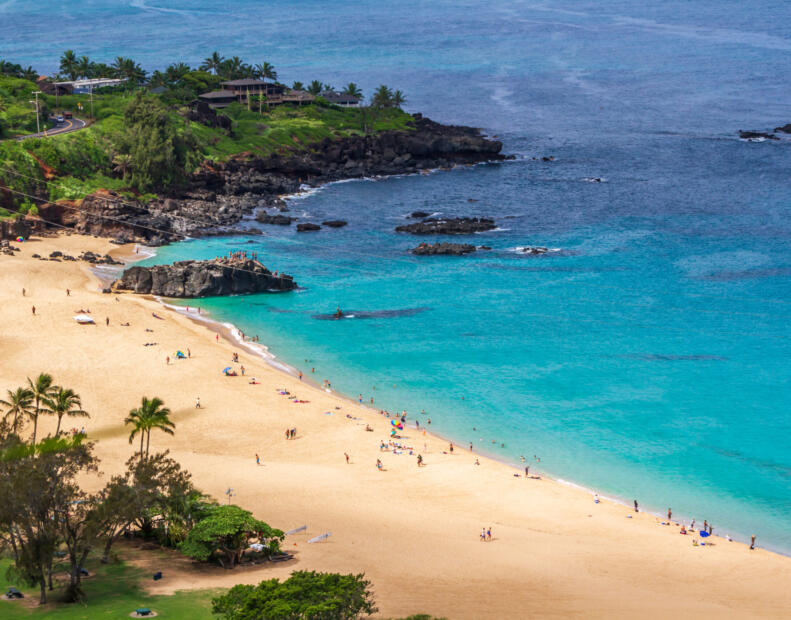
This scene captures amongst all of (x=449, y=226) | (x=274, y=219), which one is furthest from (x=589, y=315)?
(x=274, y=219)

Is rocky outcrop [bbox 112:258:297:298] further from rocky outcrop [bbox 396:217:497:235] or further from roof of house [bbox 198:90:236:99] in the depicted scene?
roof of house [bbox 198:90:236:99]

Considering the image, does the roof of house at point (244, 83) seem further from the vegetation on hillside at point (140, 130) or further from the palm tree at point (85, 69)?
the palm tree at point (85, 69)

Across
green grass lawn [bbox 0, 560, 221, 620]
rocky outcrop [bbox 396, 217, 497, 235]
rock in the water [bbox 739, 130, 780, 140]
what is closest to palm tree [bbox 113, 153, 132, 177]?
rocky outcrop [bbox 396, 217, 497, 235]

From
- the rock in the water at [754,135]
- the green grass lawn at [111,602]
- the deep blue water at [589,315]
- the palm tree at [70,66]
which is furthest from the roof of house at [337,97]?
the green grass lawn at [111,602]

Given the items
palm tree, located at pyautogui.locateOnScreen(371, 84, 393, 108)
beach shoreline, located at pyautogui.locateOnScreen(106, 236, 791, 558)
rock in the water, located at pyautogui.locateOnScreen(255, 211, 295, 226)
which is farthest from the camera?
palm tree, located at pyautogui.locateOnScreen(371, 84, 393, 108)

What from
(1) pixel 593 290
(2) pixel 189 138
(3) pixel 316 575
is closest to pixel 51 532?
(3) pixel 316 575

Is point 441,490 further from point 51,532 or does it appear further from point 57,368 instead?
point 57,368
